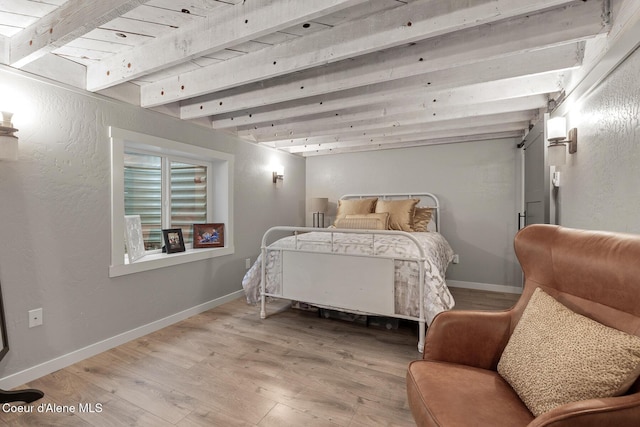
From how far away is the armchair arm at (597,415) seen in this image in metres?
0.75

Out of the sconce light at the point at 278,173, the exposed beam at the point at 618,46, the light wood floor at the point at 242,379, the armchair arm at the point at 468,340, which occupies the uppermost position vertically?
the exposed beam at the point at 618,46

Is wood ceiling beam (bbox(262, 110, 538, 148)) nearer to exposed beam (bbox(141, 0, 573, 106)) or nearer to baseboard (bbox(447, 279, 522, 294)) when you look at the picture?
exposed beam (bbox(141, 0, 573, 106))

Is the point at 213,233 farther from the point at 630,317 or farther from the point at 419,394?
the point at 630,317

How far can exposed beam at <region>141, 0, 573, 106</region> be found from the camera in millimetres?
1341

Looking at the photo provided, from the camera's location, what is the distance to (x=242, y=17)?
1474mm

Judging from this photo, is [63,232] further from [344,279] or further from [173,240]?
[344,279]

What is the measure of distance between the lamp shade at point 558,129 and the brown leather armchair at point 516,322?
102 centimetres

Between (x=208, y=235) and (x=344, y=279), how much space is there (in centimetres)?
175

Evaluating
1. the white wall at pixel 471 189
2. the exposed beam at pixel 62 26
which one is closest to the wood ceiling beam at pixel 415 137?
the white wall at pixel 471 189

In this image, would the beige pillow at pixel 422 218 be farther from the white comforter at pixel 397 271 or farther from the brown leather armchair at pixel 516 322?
the brown leather armchair at pixel 516 322

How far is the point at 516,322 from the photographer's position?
4.40 feet

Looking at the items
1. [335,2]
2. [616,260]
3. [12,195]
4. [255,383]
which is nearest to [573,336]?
[616,260]

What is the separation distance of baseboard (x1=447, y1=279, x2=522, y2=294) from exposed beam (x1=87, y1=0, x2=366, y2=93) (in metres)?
3.89

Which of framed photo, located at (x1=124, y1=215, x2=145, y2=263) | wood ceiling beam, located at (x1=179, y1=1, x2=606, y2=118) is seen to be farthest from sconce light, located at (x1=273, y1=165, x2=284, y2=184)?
framed photo, located at (x1=124, y1=215, x2=145, y2=263)
